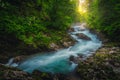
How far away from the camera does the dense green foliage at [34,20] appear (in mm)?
16578

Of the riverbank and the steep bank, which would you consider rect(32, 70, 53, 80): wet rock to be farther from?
the steep bank

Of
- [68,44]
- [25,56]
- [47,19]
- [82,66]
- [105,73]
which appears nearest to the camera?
[105,73]

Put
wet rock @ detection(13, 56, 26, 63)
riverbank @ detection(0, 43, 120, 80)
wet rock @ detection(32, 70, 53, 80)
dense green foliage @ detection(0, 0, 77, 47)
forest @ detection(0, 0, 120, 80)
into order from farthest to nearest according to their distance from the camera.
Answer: dense green foliage @ detection(0, 0, 77, 47) < wet rock @ detection(13, 56, 26, 63) < forest @ detection(0, 0, 120, 80) < wet rock @ detection(32, 70, 53, 80) < riverbank @ detection(0, 43, 120, 80)

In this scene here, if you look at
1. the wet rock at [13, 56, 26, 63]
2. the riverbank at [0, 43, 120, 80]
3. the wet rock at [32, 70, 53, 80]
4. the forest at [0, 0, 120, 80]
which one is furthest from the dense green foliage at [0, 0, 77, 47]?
the wet rock at [32, 70, 53, 80]

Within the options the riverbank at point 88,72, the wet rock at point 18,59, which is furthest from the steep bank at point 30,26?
the riverbank at point 88,72

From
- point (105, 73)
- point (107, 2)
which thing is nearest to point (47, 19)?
point (107, 2)

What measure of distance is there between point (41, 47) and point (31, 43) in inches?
47.9

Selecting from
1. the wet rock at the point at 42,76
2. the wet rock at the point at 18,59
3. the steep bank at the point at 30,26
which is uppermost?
the steep bank at the point at 30,26

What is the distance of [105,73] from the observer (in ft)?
38.8

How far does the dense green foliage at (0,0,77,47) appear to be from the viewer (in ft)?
54.4

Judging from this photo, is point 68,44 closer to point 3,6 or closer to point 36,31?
point 36,31

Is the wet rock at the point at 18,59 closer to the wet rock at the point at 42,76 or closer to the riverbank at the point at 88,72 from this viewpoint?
the riverbank at the point at 88,72

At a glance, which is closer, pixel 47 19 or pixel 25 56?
pixel 25 56

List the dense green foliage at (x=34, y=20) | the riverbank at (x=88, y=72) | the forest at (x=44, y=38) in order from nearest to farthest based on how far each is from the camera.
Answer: the riverbank at (x=88, y=72) < the forest at (x=44, y=38) < the dense green foliage at (x=34, y=20)
